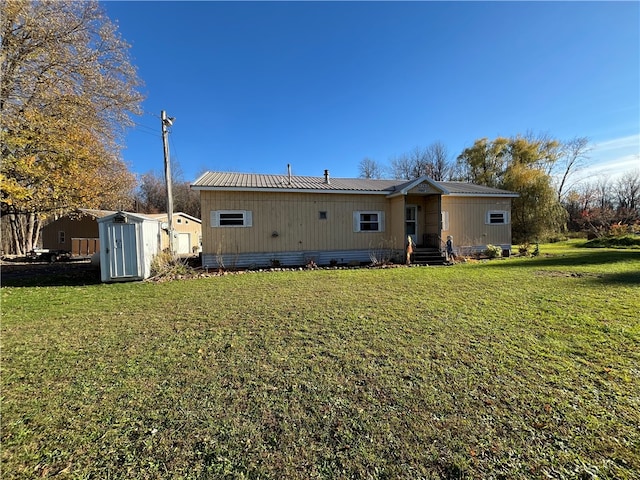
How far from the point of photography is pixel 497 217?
1475 cm

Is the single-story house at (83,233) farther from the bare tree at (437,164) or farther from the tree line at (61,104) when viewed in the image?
the bare tree at (437,164)

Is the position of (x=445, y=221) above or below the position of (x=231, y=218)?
below

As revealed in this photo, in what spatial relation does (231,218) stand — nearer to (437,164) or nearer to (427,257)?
(427,257)

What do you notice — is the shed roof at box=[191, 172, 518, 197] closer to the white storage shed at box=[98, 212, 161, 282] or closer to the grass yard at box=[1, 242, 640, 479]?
the white storage shed at box=[98, 212, 161, 282]

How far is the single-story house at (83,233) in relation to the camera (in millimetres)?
20156

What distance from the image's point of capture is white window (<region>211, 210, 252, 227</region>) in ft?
36.7

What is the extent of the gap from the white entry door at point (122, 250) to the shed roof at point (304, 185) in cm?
287

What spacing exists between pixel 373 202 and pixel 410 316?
8820 mm

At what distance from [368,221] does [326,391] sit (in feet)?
35.6

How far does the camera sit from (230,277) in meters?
9.39

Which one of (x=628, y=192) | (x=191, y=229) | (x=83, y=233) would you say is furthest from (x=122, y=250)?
(x=628, y=192)

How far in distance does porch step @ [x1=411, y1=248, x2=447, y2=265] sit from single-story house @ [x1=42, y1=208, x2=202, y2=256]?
15.5 metres

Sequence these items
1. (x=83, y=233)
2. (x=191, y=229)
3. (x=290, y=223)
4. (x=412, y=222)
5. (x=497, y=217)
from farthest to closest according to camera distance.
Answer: (x=191, y=229)
(x=83, y=233)
(x=497, y=217)
(x=412, y=222)
(x=290, y=223)

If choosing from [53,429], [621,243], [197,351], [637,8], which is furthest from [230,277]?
[621,243]
